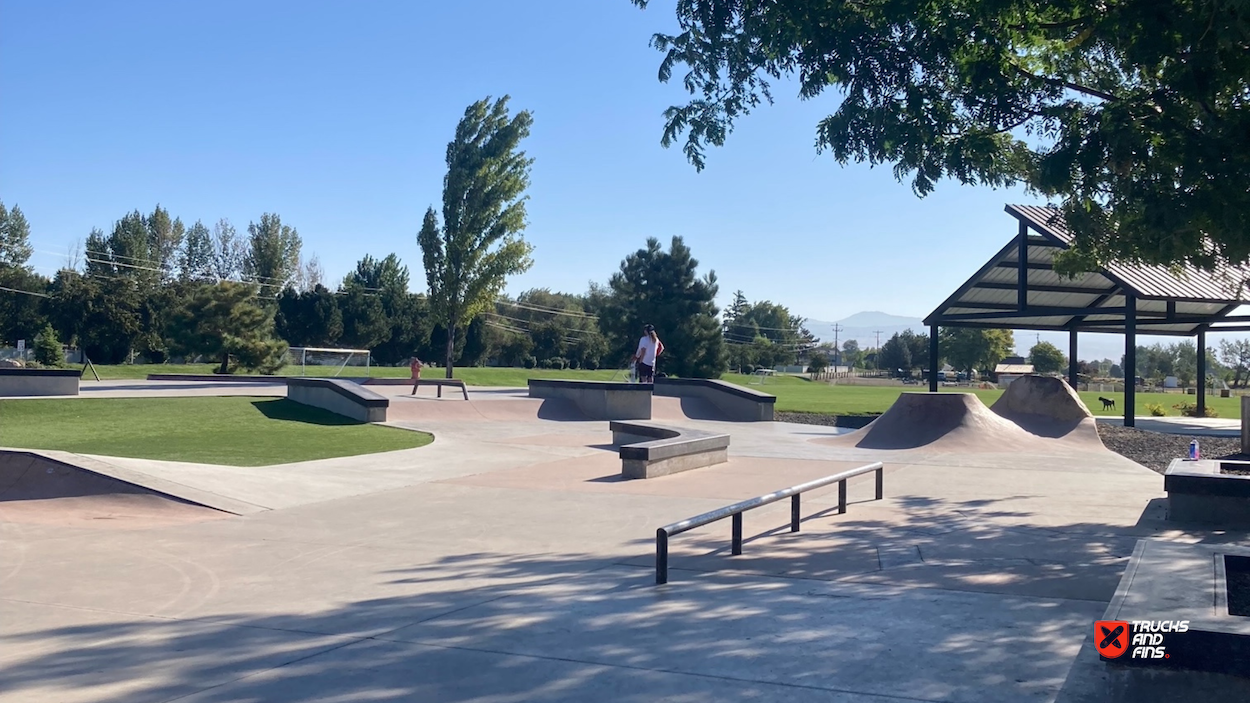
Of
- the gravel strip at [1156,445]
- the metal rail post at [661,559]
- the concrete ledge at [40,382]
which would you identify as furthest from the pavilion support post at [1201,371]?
the concrete ledge at [40,382]

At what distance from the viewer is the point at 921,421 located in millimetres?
19000

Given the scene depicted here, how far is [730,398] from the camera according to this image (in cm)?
2578

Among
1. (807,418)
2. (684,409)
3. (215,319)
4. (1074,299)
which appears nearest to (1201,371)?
(1074,299)

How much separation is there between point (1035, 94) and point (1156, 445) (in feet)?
44.3

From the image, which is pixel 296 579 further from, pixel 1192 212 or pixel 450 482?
pixel 1192 212

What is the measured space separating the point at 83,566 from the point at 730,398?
64.8 feet

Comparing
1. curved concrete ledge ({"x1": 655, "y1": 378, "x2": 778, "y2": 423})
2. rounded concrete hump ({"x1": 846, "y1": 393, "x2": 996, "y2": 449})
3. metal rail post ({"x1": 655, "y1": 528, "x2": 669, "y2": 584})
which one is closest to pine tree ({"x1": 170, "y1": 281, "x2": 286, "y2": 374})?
curved concrete ledge ({"x1": 655, "y1": 378, "x2": 778, "y2": 423})

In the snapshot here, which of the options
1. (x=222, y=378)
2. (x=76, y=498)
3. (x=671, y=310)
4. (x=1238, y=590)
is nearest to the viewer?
(x=1238, y=590)

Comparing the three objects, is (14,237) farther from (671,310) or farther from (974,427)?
(974,427)

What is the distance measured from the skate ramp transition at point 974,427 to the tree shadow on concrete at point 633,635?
32.8 ft

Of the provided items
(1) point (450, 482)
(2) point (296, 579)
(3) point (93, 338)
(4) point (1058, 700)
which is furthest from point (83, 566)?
(3) point (93, 338)

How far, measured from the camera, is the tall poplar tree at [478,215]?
36.9 metres

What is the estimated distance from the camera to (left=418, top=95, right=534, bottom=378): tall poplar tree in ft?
121

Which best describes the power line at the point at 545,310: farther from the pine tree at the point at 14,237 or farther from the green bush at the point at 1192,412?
the green bush at the point at 1192,412
